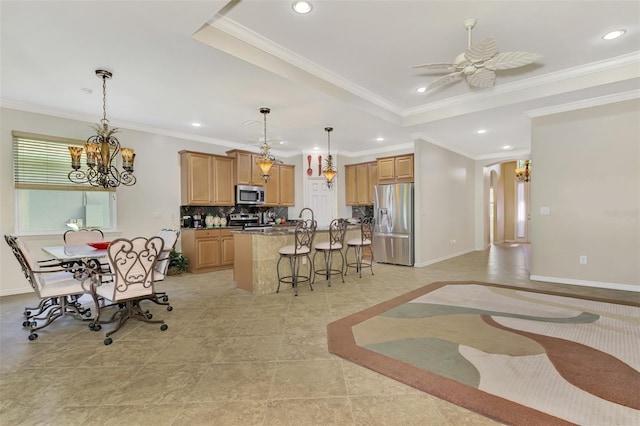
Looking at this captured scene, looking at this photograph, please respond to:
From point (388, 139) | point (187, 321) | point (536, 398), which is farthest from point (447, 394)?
point (388, 139)

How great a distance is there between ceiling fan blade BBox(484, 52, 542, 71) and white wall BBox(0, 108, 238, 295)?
5.51 metres

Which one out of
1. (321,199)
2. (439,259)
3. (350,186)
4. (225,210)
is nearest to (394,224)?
(439,259)

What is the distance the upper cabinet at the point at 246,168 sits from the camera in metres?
6.52

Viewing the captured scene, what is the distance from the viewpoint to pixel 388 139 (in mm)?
6535

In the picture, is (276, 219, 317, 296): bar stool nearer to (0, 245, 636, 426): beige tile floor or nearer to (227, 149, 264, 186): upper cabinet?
(0, 245, 636, 426): beige tile floor

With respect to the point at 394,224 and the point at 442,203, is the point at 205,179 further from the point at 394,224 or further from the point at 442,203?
the point at 442,203

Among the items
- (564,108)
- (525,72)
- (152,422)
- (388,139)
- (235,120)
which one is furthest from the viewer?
(388,139)

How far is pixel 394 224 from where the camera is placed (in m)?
6.42

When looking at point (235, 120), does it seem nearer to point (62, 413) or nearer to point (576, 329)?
point (62, 413)

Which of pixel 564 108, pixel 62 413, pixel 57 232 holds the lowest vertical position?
pixel 62 413

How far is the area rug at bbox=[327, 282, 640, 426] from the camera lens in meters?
1.74

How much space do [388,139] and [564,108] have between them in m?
3.01

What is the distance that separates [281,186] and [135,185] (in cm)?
314

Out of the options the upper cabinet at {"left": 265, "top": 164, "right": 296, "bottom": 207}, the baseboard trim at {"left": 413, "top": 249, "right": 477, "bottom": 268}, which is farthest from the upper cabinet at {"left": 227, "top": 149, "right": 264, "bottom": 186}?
the baseboard trim at {"left": 413, "top": 249, "right": 477, "bottom": 268}
